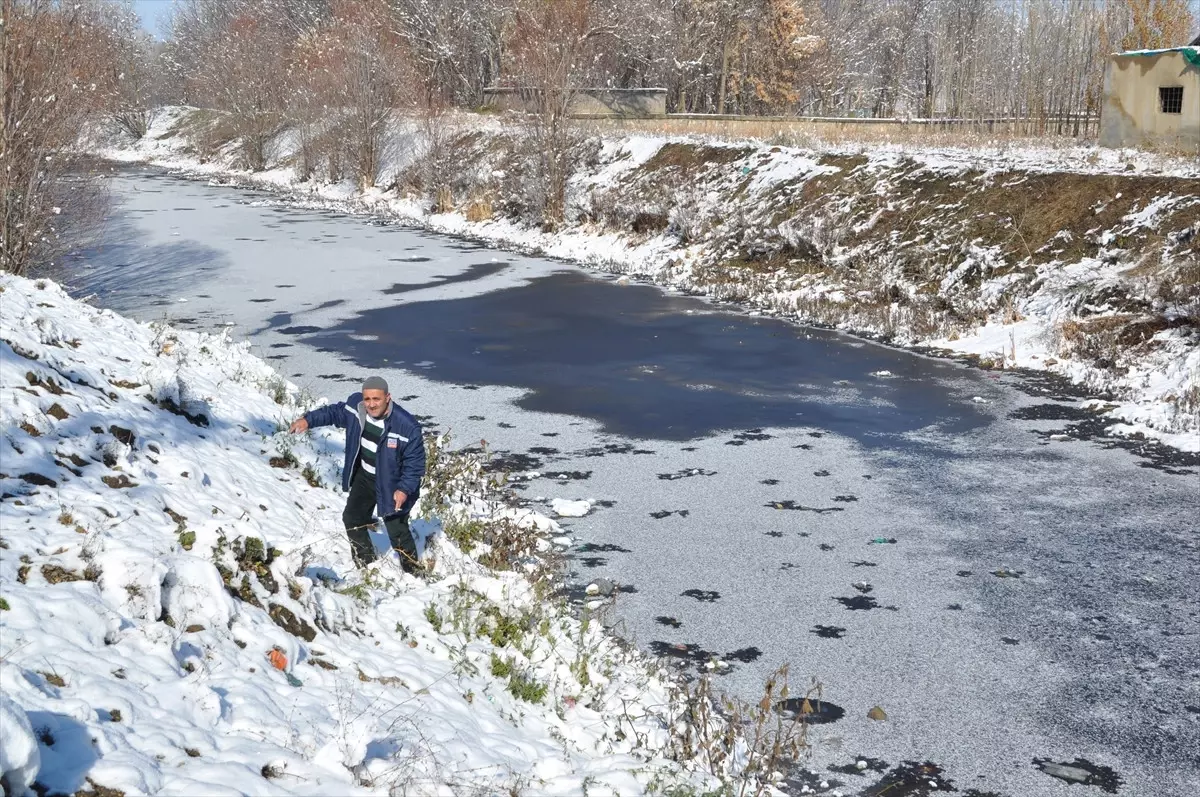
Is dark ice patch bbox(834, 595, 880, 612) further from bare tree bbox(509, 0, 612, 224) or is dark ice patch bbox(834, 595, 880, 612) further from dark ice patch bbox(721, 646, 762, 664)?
bare tree bbox(509, 0, 612, 224)

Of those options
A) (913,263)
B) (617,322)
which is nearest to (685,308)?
(617,322)

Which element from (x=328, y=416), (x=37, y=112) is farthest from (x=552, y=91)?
(x=328, y=416)

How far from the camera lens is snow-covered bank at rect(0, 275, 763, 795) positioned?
14.8ft

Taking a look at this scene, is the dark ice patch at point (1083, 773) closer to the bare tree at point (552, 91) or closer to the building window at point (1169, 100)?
the building window at point (1169, 100)

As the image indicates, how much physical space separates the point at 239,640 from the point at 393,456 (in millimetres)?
1992

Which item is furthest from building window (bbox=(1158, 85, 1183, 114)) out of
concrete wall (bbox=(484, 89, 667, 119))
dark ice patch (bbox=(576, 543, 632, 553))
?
concrete wall (bbox=(484, 89, 667, 119))

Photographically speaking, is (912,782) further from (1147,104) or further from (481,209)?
(481,209)

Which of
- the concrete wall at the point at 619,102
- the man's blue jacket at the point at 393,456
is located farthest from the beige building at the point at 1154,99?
the man's blue jacket at the point at 393,456

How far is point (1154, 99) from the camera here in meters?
25.0

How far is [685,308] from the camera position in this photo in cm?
2228

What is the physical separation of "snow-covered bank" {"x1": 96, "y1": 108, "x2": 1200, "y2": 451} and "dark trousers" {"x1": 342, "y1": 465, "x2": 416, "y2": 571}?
361 inches

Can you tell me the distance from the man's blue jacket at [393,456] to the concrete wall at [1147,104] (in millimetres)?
21687

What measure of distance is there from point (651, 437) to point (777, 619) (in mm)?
5047

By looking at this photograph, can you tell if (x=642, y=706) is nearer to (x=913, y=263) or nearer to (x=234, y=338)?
(x=234, y=338)
